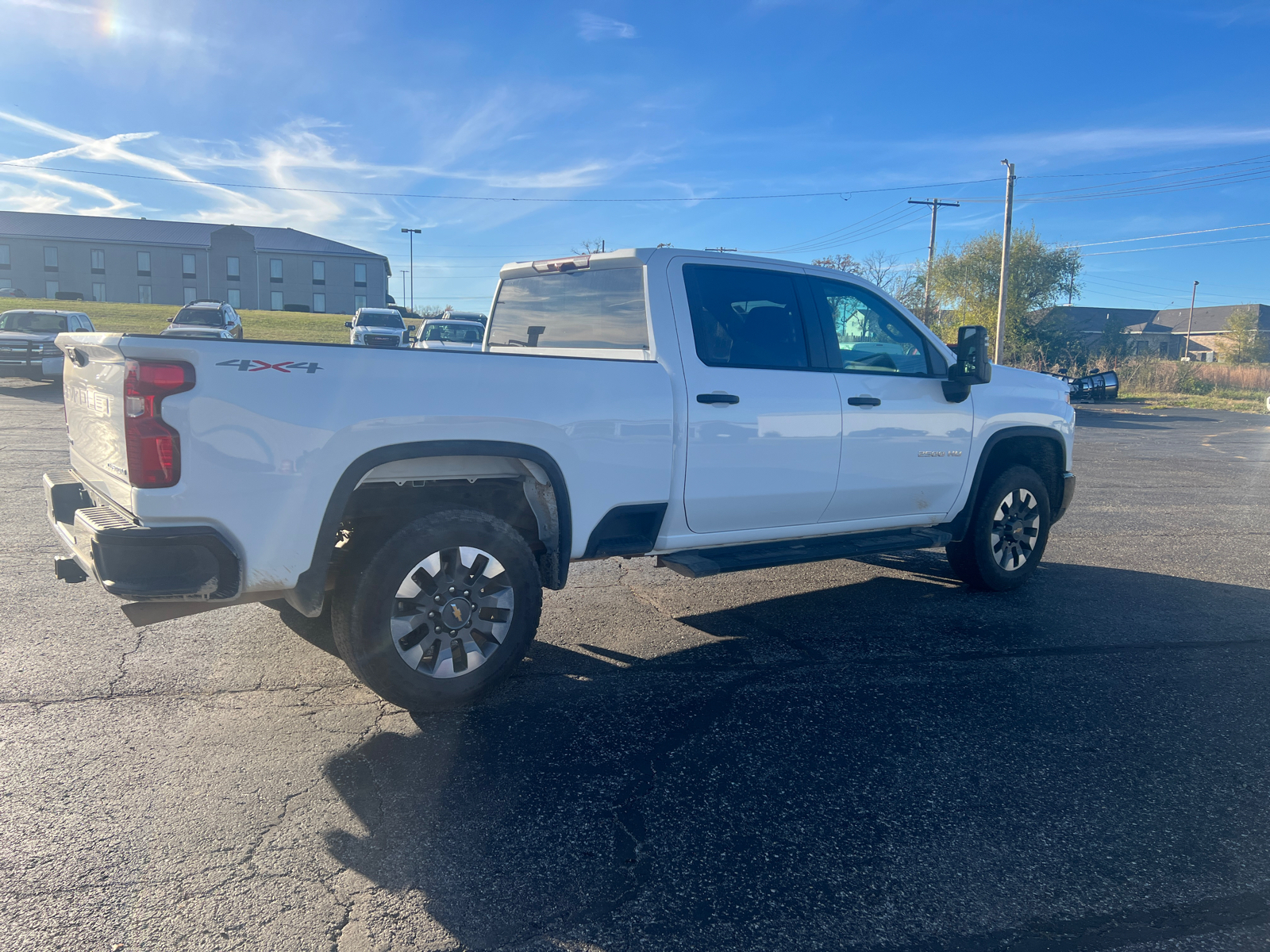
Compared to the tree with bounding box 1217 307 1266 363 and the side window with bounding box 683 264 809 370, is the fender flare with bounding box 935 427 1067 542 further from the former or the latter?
the tree with bounding box 1217 307 1266 363

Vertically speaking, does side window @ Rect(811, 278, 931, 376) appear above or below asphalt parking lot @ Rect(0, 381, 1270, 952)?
above

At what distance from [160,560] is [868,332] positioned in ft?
13.5

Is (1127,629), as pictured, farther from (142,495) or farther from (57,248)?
(57,248)

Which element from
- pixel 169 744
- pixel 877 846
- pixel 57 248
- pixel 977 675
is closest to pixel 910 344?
pixel 977 675

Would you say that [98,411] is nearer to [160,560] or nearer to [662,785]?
[160,560]

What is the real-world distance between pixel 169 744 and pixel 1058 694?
13.5ft

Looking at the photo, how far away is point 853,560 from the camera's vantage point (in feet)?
24.2

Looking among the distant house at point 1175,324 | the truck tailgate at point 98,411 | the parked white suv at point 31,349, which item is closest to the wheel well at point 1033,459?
the truck tailgate at point 98,411

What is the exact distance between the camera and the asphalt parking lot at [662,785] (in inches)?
104

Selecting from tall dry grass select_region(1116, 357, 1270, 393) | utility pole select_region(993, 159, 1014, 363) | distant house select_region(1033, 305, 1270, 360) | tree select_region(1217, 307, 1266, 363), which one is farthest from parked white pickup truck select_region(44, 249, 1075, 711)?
distant house select_region(1033, 305, 1270, 360)

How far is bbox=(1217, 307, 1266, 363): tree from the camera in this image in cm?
7169

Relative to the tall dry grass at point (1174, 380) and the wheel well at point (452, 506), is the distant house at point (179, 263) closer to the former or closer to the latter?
the tall dry grass at point (1174, 380)

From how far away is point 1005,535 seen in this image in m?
6.27

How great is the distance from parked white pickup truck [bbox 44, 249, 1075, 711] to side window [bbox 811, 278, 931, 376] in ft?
0.05
